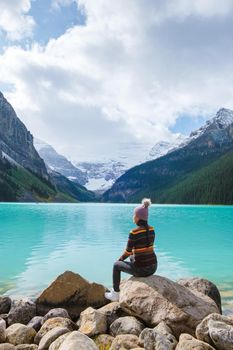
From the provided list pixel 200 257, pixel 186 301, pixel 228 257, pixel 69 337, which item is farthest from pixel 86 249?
pixel 69 337

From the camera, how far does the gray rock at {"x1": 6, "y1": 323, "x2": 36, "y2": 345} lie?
1058 centimetres

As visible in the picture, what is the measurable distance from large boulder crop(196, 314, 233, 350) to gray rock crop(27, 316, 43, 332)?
4.90 metres

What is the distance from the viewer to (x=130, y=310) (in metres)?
11.5

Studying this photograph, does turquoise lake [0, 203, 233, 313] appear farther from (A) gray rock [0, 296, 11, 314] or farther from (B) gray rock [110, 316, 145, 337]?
(B) gray rock [110, 316, 145, 337]

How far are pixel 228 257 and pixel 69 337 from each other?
24839 mm

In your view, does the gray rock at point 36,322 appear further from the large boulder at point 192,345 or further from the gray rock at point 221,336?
the gray rock at point 221,336

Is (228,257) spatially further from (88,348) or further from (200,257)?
(88,348)

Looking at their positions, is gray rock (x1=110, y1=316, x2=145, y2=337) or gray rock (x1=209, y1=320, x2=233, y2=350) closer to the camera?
gray rock (x1=209, y1=320, x2=233, y2=350)

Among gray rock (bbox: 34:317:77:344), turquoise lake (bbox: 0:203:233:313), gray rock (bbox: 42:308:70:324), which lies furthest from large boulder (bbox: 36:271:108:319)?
turquoise lake (bbox: 0:203:233:313)

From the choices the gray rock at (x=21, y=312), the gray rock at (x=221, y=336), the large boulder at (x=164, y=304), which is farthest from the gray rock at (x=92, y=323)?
the gray rock at (x=221, y=336)

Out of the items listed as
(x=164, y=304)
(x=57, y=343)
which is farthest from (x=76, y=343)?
(x=164, y=304)

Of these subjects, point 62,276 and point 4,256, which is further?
point 4,256

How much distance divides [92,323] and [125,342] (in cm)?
165

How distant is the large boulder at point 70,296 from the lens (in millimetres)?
13227
